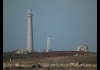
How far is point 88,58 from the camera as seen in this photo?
371 inches

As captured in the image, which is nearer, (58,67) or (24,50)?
(58,67)

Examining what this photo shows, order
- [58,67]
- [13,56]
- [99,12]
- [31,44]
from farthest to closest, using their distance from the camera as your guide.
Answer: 1. [31,44]
2. [13,56]
3. [58,67]
4. [99,12]

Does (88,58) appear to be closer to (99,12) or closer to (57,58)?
(57,58)

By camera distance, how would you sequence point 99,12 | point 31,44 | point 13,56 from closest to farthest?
1. point 99,12
2. point 13,56
3. point 31,44

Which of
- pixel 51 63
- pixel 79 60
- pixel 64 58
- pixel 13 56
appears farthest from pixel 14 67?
pixel 79 60

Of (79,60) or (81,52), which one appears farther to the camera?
(81,52)

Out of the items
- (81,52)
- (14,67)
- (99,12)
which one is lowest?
(14,67)

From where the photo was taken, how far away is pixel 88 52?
9852 mm

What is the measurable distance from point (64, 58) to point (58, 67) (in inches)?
27.7

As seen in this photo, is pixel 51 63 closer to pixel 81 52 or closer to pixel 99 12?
pixel 81 52

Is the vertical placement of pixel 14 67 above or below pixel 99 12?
below

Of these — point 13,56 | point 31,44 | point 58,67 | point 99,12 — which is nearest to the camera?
point 99,12

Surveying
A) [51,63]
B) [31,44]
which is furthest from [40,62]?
[31,44]

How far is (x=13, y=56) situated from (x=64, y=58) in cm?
277
